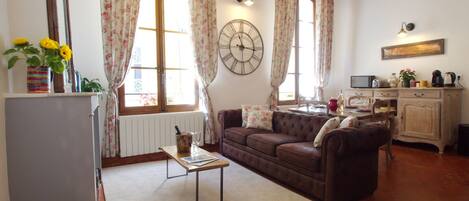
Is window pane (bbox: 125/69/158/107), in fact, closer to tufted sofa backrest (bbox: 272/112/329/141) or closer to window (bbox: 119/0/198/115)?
window (bbox: 119/0/198/115)

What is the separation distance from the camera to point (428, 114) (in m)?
4.43

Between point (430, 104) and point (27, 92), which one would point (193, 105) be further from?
point (430, 104)

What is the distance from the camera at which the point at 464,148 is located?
419cm

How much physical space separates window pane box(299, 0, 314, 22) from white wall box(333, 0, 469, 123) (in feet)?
2.31

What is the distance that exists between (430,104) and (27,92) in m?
5.29

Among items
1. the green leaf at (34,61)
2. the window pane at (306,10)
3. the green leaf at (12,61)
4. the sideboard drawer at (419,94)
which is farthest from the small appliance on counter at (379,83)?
the green leaf at (12,61)

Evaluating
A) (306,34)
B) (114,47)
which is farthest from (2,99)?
(306,34)

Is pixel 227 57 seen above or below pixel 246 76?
above

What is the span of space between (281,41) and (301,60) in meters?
0.90

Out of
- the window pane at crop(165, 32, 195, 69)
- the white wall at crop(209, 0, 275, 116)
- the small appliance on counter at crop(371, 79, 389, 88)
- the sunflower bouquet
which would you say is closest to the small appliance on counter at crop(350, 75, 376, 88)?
the small appliance on counter at crop(371, 79, 389, 88)

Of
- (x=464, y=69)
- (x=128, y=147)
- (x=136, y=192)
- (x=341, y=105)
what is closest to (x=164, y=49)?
(x=128, y=147)

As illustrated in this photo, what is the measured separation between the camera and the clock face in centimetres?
482

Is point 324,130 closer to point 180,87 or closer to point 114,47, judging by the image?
point 180,87

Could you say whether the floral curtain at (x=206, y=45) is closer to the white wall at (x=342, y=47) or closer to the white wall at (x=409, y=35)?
the white wall at (x=342, y=47)
